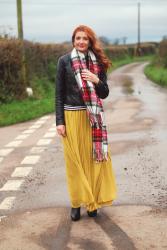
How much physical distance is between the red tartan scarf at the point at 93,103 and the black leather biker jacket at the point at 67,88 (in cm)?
8

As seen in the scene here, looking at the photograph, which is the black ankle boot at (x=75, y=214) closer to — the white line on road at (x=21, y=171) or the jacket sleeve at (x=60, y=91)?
the jacket sleeve at (x=60, y=91)

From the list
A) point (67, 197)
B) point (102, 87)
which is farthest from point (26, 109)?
point (102, 87)

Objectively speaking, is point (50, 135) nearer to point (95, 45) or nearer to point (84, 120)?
point (84, 120)

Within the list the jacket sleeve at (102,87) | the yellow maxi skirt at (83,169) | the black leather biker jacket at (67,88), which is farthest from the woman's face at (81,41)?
the yellow maxi skirt at (83,169)

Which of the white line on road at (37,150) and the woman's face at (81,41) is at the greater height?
the woman's face at (81,41)

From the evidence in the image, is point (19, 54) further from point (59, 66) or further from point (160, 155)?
point (59, 66)

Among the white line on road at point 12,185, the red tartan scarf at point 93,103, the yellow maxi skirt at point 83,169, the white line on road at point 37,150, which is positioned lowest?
the white line on road at point 37,150

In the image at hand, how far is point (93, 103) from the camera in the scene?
5.58m

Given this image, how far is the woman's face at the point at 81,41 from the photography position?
5.54 metres

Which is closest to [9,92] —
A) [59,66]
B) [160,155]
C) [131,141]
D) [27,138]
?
[27,138]

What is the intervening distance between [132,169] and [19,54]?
37.7 ft

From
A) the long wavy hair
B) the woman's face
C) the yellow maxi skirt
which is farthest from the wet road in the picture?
the woman's face

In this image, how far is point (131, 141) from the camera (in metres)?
10.5

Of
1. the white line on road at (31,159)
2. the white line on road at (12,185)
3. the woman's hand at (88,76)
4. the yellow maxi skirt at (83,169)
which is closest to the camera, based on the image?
the woman's hand at (88,76)
